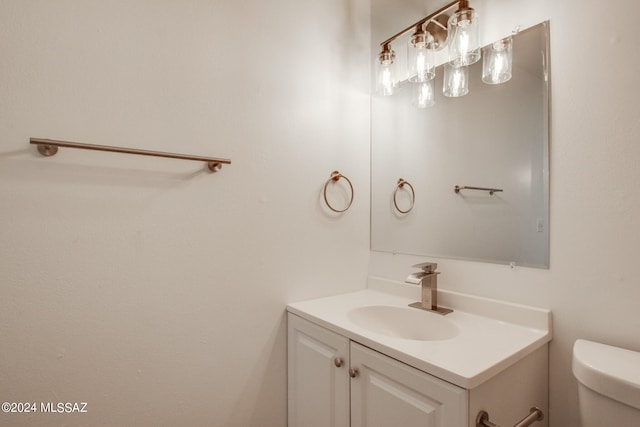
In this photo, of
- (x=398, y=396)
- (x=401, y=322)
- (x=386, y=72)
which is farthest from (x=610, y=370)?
(x=386, y=72)

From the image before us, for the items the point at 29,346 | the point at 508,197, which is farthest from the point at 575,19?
the point at 29,346

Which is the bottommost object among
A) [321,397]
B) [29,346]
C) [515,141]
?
[321,397]

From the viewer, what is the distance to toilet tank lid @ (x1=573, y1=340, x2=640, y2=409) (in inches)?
29.3

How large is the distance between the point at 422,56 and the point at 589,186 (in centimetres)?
79

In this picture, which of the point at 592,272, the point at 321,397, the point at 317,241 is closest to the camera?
the point at 592,272

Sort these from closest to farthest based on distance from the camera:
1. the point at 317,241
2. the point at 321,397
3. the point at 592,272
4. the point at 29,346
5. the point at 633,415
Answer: the point at 633,415 → the point at 29,346 → the point at 592,272 → the point at 321,397 → the point at 317,241

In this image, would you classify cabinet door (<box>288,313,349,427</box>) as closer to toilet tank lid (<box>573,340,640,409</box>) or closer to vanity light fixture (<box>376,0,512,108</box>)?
toilet tank lid (<box>573,340,640,409</box>)

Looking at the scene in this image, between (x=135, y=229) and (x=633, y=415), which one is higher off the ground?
(x=135, y=229)

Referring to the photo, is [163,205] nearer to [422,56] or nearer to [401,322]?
[401,322]

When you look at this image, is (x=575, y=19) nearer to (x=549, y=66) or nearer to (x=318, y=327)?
(x=549, y=66)

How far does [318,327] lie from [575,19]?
4.44ft

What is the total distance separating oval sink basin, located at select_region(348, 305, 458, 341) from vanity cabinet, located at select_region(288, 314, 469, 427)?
0.19m

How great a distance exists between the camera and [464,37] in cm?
119

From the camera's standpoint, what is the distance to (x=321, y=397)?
1152 millimetres
